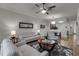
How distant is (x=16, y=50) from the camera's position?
1604 millimetres

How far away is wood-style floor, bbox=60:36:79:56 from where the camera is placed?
1.63 m

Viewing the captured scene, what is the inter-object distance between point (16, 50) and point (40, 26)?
547mm

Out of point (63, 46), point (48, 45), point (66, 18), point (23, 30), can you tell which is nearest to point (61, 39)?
point (63, 46)

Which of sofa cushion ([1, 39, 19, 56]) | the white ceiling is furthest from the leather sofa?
the white ceiling

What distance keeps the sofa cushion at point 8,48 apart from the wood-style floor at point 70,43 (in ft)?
2.50

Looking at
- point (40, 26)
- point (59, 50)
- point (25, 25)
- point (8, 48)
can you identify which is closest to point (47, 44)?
point (59, 50)

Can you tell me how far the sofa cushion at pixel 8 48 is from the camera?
5.24ft

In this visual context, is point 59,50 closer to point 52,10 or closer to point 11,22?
point 52,10

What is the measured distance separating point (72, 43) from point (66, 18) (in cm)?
41

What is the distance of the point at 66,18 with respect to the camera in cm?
167

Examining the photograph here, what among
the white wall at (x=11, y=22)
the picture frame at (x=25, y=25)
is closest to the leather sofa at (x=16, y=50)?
the white wall at (x=11, y=22)

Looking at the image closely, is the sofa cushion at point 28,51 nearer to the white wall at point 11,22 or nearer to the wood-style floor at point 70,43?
the white wall at point 11,22

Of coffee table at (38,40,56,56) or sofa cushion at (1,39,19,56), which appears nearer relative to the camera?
sofa cushion at (1,39,19,56)

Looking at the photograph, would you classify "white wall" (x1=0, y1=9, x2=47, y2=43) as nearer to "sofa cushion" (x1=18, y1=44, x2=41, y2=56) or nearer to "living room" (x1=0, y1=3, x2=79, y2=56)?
"living room" (x1=0, y1=3, x2=79, y2=56)
